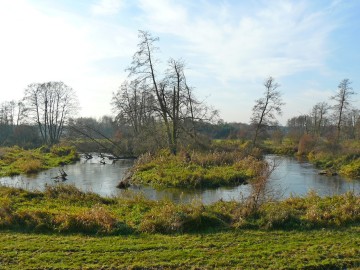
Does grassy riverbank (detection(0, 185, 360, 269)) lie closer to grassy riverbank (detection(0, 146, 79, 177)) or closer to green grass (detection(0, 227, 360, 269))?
green grass (detection(0, 227, 360, 269))

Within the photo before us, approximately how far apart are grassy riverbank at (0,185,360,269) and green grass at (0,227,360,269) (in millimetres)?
17

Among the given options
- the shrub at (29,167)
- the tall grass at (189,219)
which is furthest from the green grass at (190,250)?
the shrub at (29,167)

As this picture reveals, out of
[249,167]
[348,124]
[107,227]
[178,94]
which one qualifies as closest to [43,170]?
[178,94]

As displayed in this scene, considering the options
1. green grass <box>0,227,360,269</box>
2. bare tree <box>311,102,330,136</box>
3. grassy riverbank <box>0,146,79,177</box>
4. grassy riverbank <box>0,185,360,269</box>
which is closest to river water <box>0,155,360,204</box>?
grassy riverbank <box>0,146,79,177</box>

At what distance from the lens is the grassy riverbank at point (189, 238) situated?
757 cm

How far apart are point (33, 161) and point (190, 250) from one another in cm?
2961

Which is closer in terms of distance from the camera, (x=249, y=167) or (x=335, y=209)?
(x=335, y=209)

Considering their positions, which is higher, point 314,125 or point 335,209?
point 314,125

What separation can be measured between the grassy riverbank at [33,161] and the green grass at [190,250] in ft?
77.1

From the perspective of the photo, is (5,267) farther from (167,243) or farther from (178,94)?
(178,94)

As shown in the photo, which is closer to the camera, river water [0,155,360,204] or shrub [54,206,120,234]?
shrub [54,206,120,234]

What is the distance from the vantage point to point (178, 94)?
3681 centimetres

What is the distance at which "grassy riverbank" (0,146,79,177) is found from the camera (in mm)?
31766

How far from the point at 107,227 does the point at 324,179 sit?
19889mm
